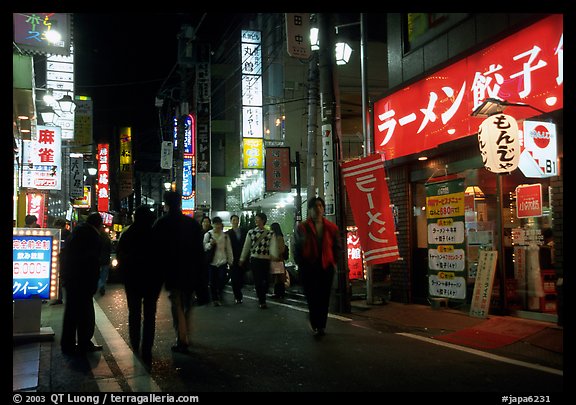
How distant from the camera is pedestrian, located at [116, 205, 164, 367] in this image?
5965mm

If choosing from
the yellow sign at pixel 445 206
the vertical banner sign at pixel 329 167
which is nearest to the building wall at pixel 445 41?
the vertical banner sign at pixel 329 167

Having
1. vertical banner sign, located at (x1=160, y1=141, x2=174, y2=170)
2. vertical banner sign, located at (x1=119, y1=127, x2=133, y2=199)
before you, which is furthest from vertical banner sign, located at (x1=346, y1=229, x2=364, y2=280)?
vertical banner sign, located at (x1=119, y1=127, x2=133, y2=199)

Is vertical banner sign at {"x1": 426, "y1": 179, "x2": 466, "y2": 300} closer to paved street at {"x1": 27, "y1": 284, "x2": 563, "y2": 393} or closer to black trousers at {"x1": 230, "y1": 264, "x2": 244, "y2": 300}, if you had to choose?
paved street at {"x1": 27, "y1": 284, "x2": 563, "y2": 393}

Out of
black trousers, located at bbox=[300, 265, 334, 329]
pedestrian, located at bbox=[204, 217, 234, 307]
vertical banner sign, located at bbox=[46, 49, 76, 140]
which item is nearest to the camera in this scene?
black trousers, located at bbox=[300, 265, 334, 329]

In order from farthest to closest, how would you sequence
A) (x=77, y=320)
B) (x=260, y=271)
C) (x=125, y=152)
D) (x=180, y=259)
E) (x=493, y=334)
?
(x=125, y=152), (x=260, y=271), (x=493, y=334), (x=77, y=320), (x=180, y=259)

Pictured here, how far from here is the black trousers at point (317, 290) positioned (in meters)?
7.56

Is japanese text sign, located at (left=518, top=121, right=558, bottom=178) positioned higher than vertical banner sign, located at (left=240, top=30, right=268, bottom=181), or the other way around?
vertical banner sign, located at (left=240, top=30, right=268, bottom=181)

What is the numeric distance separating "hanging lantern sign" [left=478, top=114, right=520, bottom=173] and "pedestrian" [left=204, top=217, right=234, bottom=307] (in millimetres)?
6051

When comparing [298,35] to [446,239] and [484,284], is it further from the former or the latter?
[484,284]

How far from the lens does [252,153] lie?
79.3ft

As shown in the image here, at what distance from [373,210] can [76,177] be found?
74.0 feet

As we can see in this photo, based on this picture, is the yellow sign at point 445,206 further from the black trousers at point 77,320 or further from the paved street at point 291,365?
the black trousers at point 77,320

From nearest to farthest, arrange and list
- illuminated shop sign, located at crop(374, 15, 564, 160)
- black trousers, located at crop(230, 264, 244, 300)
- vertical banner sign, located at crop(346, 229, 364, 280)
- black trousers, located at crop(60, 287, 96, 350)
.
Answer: black trousers, located at crop(60, 287, 96, 350) < illuminated shop sign, located at crop(374, 15, 564, 160) < black trousers, located at crop(230, 264, 244, 300) < vertical banner sign, located at crop(346, 229, 364, 280)

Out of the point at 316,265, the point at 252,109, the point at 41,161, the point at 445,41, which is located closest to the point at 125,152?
the point at 252,109
